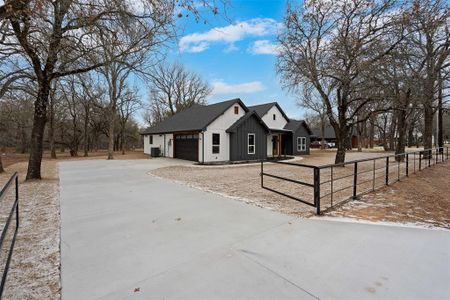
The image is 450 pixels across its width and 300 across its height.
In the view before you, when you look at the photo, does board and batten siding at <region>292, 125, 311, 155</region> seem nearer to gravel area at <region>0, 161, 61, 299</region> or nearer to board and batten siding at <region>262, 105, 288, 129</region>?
board and batten siding at <region>262, 105, 288, 129</region>

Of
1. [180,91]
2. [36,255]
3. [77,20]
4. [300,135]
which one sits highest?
[180,91]

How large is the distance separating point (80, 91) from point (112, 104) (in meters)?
5.18

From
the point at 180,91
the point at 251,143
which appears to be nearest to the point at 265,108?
the point at 251,143

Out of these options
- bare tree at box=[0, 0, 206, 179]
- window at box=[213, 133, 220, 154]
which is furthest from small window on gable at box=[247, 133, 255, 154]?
bare tree at box=[0, 0, 206, 179]

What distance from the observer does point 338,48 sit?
1066 cm

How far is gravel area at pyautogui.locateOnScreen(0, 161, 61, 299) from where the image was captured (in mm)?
2475

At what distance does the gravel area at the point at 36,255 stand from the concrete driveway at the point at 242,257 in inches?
5.3

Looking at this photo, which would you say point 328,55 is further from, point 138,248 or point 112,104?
point 112,104

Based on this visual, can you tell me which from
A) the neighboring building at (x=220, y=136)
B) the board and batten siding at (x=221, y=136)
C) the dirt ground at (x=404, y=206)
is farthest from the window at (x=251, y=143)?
the dirt ground at (x=404, y=206)

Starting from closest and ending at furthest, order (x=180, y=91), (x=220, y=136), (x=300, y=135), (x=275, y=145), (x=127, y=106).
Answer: (x=220, y=136) → (x=275, y=145) → (x=300, y=135) → (x=127, y=106) → (x=180, y=91)

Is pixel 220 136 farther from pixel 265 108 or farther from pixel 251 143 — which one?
pixel 265 108

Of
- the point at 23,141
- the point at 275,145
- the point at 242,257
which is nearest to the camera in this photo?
the point at 242,257

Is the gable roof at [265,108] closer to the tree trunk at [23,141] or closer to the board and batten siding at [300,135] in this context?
the board and batten siding at [300,135]

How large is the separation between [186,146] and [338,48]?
12779mm
